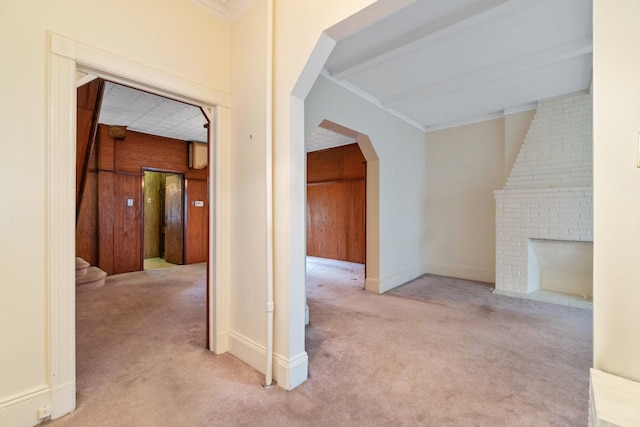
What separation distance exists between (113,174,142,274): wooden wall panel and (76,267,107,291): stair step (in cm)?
83

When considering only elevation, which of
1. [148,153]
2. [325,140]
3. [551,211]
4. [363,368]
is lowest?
[363,368]

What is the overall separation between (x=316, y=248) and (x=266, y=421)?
5894 millimetres

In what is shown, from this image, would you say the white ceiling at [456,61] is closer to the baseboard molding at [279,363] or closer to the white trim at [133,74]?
the white trim at [133,74]

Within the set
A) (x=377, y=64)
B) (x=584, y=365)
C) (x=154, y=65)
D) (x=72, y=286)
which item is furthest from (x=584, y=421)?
(x=154, y=65)

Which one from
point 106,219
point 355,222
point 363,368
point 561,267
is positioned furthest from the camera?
point 355,222

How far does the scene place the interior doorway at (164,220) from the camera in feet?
22.6

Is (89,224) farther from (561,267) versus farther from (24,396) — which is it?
(561,267)

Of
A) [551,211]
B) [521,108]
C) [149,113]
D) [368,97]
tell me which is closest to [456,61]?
A: [368,97]

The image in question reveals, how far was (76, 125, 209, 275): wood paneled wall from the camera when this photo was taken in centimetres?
535

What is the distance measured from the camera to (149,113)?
4664 mm

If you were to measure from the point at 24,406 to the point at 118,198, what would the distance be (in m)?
4.91

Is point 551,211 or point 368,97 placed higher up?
point 368,97

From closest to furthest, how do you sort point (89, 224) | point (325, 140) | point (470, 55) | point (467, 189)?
1. point (470, 55)
2. point (467, 189)
3. point (89, 224)
4. point (325, 140)

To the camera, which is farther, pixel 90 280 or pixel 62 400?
pixel 90 280
